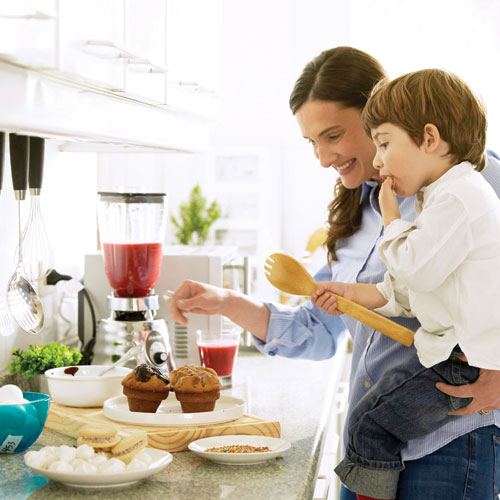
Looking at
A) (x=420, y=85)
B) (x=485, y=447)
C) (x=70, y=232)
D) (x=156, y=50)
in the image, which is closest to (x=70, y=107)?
(x=156, y=50)

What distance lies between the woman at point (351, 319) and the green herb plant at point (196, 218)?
1991 mm

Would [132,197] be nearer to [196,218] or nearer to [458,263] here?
[458,263]

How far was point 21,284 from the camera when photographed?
4.38ft

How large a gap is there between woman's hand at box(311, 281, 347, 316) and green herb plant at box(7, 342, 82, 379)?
1.86ft

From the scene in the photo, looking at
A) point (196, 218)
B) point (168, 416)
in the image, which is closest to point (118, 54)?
point (168, 416)

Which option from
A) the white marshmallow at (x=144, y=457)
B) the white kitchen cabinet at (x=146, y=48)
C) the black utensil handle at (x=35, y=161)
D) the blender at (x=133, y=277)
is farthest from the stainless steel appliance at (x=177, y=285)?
the white marshmallow at (x=144, y=457)

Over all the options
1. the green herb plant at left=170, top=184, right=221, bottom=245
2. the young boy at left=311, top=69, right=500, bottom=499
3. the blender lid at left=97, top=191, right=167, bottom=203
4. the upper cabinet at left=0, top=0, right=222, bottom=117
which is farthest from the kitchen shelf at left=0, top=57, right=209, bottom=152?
the green herb plant at left=170, top=184, right=221, bottom=245

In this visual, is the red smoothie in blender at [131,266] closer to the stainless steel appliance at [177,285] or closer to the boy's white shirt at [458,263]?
the stainless steel appliance at [177,285]

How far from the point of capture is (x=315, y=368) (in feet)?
6.44

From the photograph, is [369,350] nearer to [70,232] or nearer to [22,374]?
[22,374]

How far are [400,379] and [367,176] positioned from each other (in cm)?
41

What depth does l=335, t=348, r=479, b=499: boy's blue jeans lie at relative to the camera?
47.1 inches

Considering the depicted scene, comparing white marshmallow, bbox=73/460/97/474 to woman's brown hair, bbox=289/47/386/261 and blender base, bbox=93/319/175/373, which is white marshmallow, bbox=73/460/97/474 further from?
woman's brown hair, bbox=289/47/386/261

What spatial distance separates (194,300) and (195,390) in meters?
0.29
